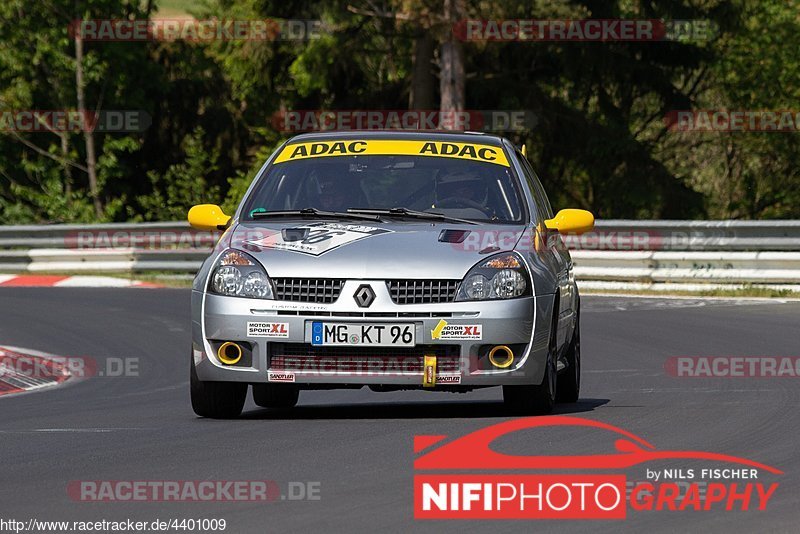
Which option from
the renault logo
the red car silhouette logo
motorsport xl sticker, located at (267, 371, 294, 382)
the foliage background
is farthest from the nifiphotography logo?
the foliage background

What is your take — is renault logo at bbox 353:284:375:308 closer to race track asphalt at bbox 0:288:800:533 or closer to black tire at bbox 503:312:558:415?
race track asphalt at bbox 0:288:800:533

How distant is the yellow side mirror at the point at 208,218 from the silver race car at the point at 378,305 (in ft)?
0.63

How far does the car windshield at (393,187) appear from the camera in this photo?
9758mm

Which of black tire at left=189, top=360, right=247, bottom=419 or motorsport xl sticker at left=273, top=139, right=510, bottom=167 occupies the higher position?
motorsport xl sticker at left=273, top=139, right=510, bottom=167

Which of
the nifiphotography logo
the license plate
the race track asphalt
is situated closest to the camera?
the race track asphalt

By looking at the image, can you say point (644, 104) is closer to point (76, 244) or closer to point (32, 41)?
point (32, 41)

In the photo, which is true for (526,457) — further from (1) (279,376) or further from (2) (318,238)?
(2) (318,238)

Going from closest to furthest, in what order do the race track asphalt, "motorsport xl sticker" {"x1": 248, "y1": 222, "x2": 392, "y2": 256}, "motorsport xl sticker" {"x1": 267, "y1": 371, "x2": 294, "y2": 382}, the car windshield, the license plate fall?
the race track asphalt < the license plate < "motorsport xl sticker" {"x1": 267, "y1": 371, "x2": 294, "y2": 382} < "motorsport xl sticker" {"x1": 248, "y1": 222, "x2": 392, "y2": 256} < the car windshield

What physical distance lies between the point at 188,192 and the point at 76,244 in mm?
10970

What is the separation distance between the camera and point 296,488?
6.70 metres

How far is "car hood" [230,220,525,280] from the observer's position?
8.77m

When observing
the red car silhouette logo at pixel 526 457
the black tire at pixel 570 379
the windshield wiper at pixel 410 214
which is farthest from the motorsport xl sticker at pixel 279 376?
the black tire at pixel 570 379

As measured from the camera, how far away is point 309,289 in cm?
881

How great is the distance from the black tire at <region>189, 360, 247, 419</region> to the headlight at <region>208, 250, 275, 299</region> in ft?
1.59
